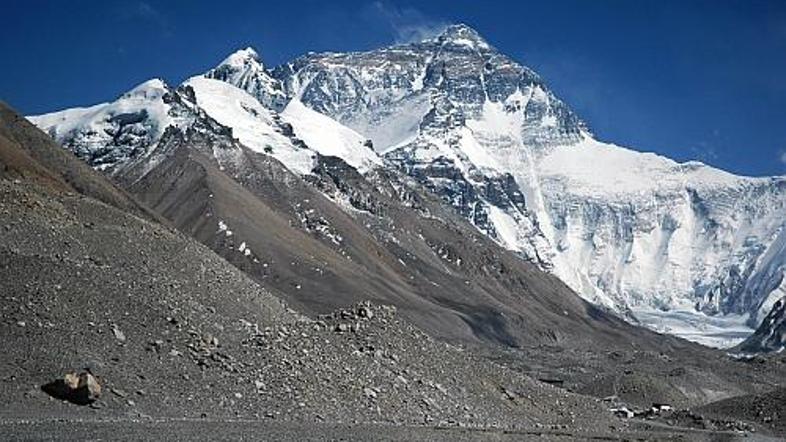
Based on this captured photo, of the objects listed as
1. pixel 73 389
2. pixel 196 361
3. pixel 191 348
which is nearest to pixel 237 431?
pixel 73 389

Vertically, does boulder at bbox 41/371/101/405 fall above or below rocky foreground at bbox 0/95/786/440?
below

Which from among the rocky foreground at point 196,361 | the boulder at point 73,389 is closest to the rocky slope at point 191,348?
the rocky foreground at point 196,361

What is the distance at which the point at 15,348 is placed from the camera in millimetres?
44094

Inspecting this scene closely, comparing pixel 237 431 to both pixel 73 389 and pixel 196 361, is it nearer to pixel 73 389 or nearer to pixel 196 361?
pixel 73 389

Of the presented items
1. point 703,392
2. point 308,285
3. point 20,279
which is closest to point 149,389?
point 20,279

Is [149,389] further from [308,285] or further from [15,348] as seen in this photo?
[308,285]

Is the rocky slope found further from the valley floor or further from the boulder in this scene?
the valley floor

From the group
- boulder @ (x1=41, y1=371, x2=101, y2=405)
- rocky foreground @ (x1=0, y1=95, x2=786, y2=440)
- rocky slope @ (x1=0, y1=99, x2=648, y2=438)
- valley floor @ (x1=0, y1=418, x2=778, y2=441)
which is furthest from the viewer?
rocky slope @ (x1=0, y1=99, x2=648, y2=438)

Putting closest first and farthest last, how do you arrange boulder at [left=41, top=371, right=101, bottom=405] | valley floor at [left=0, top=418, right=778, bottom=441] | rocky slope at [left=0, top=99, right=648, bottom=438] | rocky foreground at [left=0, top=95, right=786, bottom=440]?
valley floor at [left=0, top=418, right=778, bottom=441], boulder at [left=41, top=371, right=101, bottom=405], rocky foreground at [left=0, top=95, right=786, bottom=440], rocky slope at [left=0, top=99, right=648, bottom=438]

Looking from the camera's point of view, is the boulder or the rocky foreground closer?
the boulder

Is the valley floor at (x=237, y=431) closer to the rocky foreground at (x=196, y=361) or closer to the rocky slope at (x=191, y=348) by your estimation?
the rocky foreground at (x=196, y=361)

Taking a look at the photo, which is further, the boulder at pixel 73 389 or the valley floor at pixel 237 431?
the boulder at pixel 73 389

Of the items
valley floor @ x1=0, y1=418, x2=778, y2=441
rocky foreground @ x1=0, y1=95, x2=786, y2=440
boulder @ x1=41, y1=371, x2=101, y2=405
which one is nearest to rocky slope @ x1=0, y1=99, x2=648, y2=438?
rocky foreground @ x1=0, y1=95, x2=786, y2=440

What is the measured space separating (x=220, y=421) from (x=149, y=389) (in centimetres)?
345
